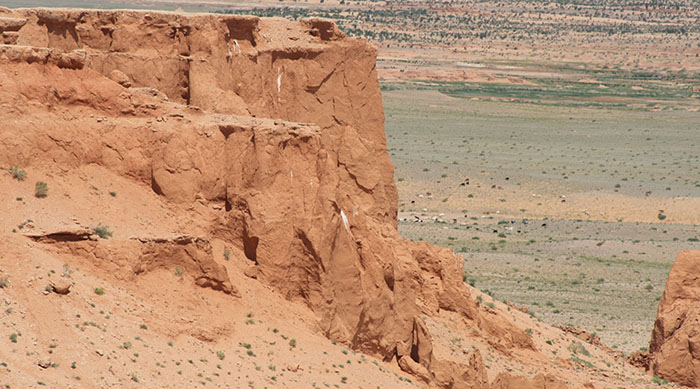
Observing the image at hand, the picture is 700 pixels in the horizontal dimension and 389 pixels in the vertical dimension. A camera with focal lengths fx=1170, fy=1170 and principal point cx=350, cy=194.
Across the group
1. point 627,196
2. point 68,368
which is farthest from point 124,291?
point 627,196

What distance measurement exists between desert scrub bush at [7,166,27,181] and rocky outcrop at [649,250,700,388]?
1951 cm

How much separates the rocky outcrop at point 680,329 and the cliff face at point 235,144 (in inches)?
268

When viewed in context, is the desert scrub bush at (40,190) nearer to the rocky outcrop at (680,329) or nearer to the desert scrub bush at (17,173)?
the desert scrub bush at (17,173)

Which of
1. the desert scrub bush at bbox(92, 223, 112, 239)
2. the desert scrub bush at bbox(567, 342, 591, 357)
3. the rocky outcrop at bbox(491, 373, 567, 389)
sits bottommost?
the desert scrub bush at bbox(567, 342, 591, 357)

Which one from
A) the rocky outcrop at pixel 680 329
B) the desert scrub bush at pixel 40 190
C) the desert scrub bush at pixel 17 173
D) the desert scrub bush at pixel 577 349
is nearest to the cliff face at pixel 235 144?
the desert scrub bush at pixel 17 173

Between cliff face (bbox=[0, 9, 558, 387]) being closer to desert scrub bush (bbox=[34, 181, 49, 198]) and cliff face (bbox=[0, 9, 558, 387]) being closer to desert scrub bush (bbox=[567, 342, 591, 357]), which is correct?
desert scrub bush (bbox=[34, 181, 49, 198])

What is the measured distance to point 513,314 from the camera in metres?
34.2

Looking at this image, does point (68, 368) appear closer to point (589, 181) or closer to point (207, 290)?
point (207, 290)

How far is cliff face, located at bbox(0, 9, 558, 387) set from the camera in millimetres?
21047

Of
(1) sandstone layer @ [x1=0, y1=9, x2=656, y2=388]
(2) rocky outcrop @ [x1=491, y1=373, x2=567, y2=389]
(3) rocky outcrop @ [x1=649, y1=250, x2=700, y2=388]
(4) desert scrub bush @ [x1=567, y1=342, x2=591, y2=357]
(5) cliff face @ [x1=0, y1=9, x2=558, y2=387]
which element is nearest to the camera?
(1) sandstone layer @ [x1=0, y1=9, x2=656, y2=388]

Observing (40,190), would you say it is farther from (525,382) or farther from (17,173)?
(525,382)

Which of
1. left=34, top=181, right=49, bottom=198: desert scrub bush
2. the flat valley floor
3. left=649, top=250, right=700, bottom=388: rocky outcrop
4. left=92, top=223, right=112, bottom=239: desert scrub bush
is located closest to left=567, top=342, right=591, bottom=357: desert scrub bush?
left=649, top=250, right=700, bottom=388: rocky outcrop

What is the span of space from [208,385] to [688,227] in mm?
52014

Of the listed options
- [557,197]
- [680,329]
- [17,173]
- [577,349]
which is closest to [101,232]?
[17,173]
